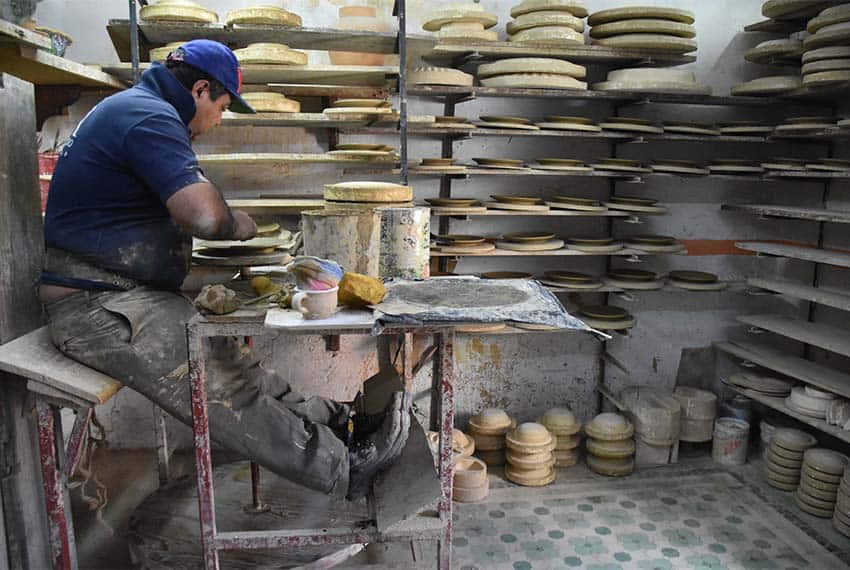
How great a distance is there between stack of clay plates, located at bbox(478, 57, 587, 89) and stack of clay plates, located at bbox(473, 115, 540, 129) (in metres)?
0.19

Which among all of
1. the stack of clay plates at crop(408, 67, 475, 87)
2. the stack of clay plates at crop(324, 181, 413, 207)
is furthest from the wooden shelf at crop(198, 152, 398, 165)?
the stack of clay plates at crop(324, 181, 413, 207)

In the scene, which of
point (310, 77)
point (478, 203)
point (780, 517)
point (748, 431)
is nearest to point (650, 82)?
point (478, 203)

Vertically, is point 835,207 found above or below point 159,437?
above

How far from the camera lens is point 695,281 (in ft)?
13.2

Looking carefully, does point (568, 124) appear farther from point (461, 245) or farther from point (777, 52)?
point (777, 52)

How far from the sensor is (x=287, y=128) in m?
3.79

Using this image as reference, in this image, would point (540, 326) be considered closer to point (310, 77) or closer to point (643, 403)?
point (310, 77)

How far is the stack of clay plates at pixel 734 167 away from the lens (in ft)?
12.9

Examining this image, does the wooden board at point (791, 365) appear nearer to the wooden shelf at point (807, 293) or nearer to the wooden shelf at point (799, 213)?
the wooden shelf at point (807, 293)

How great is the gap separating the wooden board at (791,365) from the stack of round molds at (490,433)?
1575 millimetres

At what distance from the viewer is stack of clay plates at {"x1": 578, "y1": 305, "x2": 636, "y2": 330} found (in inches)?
154

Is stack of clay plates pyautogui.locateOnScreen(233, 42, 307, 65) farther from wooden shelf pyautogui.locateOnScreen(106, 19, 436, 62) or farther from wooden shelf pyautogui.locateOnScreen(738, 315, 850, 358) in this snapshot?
wooden shelf pyautogui.locateOnScreen(738, 315, 850, 358)

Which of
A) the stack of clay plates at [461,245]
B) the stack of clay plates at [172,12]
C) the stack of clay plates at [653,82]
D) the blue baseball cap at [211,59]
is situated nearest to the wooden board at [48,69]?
the stack of clay plates at [172,12]

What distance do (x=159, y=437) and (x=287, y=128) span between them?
1869 mm
